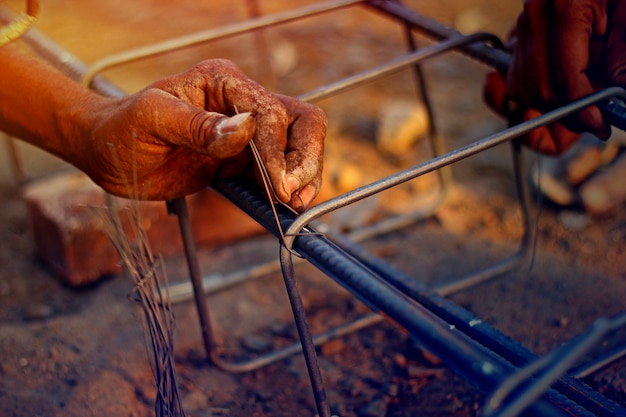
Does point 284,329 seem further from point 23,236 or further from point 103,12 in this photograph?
point 103,12

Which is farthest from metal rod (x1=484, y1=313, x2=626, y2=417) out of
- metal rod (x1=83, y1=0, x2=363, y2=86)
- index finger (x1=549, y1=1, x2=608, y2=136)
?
metal rod (x1=83, y1=0, x2=363, y2=86)

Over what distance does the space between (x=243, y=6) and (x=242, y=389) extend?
4.29 metres

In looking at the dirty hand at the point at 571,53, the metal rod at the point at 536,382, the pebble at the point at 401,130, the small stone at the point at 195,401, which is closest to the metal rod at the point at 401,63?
the dirty hand at the point at 571,53

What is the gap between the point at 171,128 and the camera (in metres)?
1.48

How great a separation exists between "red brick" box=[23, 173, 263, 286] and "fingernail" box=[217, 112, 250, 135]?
5.06 ft

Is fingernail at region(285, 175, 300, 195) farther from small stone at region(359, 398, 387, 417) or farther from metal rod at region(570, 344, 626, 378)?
metal rod at region(570, 344, 626, 378)

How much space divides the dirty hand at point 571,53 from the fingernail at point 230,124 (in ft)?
2.98

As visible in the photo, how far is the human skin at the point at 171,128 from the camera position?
147 centimetres

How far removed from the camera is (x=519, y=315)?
2590 millimetres

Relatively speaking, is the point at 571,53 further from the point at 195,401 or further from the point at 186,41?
the point at 195,401

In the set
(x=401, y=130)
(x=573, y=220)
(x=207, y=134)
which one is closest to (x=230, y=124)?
(x=207, y=134)

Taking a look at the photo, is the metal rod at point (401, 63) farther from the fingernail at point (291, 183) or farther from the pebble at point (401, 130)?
the pebble at point (401, 130)

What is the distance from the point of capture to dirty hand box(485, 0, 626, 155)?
1.80 meters

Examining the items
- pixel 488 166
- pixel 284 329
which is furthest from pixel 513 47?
pixel 488 166
